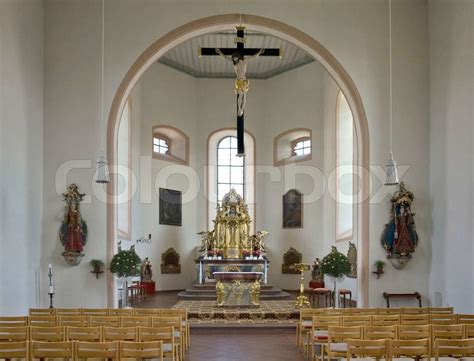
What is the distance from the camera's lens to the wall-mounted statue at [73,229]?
534 inches

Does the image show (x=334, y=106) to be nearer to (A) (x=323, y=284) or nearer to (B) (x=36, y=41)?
(A) (x=323, y=284)

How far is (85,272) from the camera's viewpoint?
1376 centimetres

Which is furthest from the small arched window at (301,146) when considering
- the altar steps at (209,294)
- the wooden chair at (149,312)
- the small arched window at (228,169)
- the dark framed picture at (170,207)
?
the wooden chair at (149,312)

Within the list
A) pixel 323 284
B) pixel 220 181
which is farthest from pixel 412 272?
pixel 220 181

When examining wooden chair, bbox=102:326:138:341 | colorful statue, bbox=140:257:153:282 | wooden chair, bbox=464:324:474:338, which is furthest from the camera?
colorful statue, bbox=140:257:153:282

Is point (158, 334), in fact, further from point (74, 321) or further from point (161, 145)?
point (161, 145)

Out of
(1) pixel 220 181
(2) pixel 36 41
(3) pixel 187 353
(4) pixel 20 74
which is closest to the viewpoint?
(3) pixel 187 353

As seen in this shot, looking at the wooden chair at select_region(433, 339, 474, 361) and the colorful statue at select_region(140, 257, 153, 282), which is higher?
the wooden chair at select_region(433, 339, 474, 361)

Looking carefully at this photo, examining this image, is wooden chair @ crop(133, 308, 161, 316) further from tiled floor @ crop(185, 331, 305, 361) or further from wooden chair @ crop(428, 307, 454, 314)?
wooden chair @ crop(428, 307, 454, 314)

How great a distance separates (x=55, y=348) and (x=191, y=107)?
728 inches

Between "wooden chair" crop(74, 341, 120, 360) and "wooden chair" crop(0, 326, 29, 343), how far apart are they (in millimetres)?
1224

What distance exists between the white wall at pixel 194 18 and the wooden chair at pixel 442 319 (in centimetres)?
457

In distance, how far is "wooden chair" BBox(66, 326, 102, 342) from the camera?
7359 mm

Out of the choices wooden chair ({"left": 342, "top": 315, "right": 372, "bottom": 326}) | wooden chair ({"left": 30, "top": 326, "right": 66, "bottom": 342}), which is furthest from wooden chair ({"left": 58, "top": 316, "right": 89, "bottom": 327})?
wooden chair ({"left": 342, "top": 315, "right": 372, "bottom": 326})
